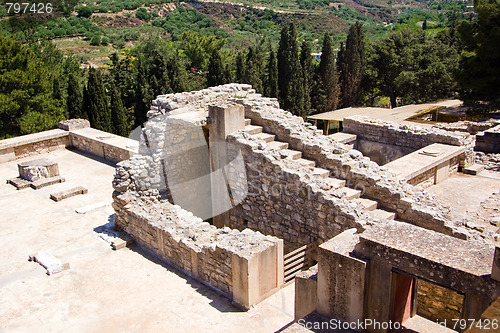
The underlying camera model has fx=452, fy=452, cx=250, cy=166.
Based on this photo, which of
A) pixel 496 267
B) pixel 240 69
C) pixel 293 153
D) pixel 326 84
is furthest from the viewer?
pixel 326 84

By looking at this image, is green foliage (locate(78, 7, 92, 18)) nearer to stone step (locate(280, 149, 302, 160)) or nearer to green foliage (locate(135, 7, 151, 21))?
green foliage (locate(135, 7, 151, 21))

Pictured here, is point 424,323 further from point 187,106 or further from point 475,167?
point 475,167

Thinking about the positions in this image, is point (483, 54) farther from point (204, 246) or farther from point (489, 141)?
point (204, 246)

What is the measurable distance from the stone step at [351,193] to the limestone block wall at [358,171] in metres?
0.13

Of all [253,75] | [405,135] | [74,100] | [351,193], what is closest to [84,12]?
[74,100]

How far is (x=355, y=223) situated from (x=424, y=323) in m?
2.77

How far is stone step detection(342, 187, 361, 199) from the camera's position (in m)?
8.60

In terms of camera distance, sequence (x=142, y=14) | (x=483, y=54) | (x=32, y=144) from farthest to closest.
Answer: (x=142, y=14) → (x=483, y=54) → (x=32, y=144)

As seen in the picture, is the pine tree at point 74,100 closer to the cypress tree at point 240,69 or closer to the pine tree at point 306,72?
the cypress tree at point 240,69

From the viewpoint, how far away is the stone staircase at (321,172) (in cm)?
843

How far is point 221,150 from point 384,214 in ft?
12.7

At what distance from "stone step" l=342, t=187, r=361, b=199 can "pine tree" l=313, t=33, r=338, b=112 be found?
22.7 metres

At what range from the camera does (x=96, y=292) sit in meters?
7.88

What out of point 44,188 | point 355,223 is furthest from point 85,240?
point 355,223
